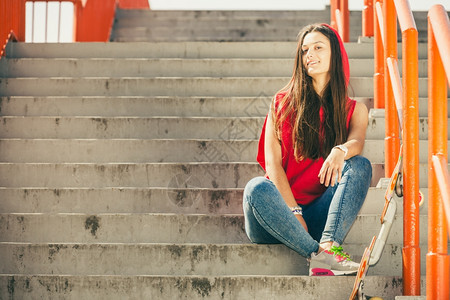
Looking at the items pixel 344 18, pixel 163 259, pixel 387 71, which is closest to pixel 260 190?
pixel 163 259

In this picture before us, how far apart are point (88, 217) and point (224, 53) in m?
2.26

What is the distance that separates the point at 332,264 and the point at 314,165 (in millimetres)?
567

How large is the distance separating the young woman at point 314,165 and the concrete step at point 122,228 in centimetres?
32

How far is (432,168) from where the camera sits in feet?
8.82

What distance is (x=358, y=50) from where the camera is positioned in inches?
221

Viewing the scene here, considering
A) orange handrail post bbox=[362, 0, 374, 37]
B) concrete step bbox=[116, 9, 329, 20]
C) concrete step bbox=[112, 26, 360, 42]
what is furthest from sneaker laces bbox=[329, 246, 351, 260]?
concrete step bbox=[116, 9, 329, 20]

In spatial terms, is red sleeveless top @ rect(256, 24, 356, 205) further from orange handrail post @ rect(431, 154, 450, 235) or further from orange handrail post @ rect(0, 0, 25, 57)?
orange handrail post @ rect(0, 0, 25, 57)

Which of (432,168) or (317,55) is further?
(317,55)

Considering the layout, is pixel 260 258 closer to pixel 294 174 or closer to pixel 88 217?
pixel 294 174

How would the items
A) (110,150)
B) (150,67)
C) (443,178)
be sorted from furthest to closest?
(150,67) → (110,150) → (443,178)

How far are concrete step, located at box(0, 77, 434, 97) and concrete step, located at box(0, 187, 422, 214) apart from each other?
4.07 feet

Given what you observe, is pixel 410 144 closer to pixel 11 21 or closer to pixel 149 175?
pixel 149 175

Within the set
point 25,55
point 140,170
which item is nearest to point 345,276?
point 140,170

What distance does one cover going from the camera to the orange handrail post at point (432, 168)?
264 cm
